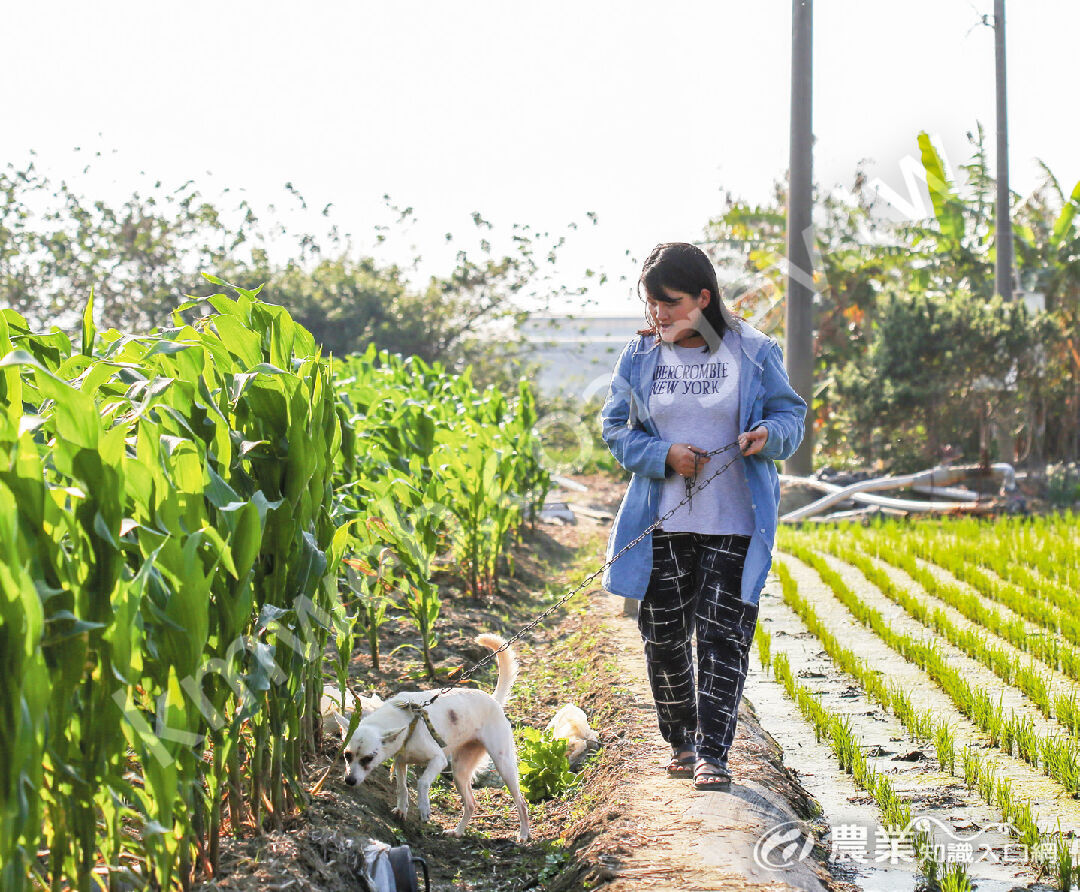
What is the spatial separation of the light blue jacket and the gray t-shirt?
23mm

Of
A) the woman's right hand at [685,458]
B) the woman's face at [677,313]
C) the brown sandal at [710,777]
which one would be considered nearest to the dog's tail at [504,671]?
the brown sandal at [710,777]

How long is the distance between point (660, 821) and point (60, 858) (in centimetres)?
161

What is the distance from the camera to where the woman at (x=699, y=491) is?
3350mm

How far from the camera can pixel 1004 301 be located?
16016mm

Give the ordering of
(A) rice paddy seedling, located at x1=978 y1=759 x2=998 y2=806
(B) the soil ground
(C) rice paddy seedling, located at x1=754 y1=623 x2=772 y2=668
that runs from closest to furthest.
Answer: (B) the soil ground
(A) rice paddy seedling, located at x1=978 y1=759 x2=998 y2=806
(C) rice paddy seedling, located at x1=754 y1=623 x2=772 y2=668

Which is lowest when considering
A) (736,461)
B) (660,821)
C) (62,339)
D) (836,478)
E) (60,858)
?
(836,478)

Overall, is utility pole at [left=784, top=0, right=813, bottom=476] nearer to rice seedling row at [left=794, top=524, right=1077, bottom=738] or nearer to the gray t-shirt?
rice seedling row at [left=794, top=524, right=1077, bottom=738]

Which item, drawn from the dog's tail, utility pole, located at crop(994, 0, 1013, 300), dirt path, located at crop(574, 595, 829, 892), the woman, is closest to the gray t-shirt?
the woman

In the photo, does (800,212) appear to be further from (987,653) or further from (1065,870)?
(1065,870)

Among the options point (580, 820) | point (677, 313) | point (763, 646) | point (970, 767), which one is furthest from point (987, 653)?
point (677, 313)

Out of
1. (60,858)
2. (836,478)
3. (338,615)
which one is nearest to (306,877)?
(60,858)

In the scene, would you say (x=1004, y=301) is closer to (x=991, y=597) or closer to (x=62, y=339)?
(x=991, y=597)

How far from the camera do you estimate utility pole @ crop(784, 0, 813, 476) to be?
13102 mm

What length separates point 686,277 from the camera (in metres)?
3.35
